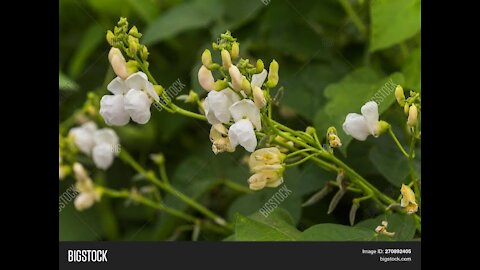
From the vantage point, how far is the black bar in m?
0.98

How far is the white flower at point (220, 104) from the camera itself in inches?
35.7

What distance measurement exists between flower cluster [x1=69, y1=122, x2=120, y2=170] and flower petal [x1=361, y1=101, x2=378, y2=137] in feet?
1.66

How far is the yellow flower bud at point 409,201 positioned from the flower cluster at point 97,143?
55 cm

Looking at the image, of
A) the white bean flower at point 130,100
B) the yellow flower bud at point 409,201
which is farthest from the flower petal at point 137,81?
the yellow flower bud at point 409,201

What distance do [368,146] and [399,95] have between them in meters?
0.22

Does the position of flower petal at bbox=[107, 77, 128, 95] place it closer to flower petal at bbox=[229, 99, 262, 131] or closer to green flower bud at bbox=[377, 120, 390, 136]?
flower petal at bbox=[229, 99, 262, 131]

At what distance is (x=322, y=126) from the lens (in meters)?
1.14

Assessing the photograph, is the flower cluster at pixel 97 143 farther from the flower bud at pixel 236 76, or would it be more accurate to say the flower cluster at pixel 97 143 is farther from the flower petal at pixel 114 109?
the flower bud at pixel 236 76

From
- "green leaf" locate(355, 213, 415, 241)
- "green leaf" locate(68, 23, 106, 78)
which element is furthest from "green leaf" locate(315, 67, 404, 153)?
"green leaf" locate(68, 23, 106, 78)

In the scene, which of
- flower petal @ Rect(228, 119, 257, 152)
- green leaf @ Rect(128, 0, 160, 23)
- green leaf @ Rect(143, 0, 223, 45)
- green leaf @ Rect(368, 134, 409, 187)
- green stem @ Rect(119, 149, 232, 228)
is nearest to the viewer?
flower petal @ Rect(228, 119, 257, 152)

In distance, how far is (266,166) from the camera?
3.13 feet

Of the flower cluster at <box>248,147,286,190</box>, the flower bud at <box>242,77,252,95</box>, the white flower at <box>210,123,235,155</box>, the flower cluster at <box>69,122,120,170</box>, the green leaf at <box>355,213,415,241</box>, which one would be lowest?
the green leaf at <box>355,213,415,241</box>

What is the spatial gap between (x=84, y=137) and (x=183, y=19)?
275 millimetres

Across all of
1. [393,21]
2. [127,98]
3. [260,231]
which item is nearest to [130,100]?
[127,98]
